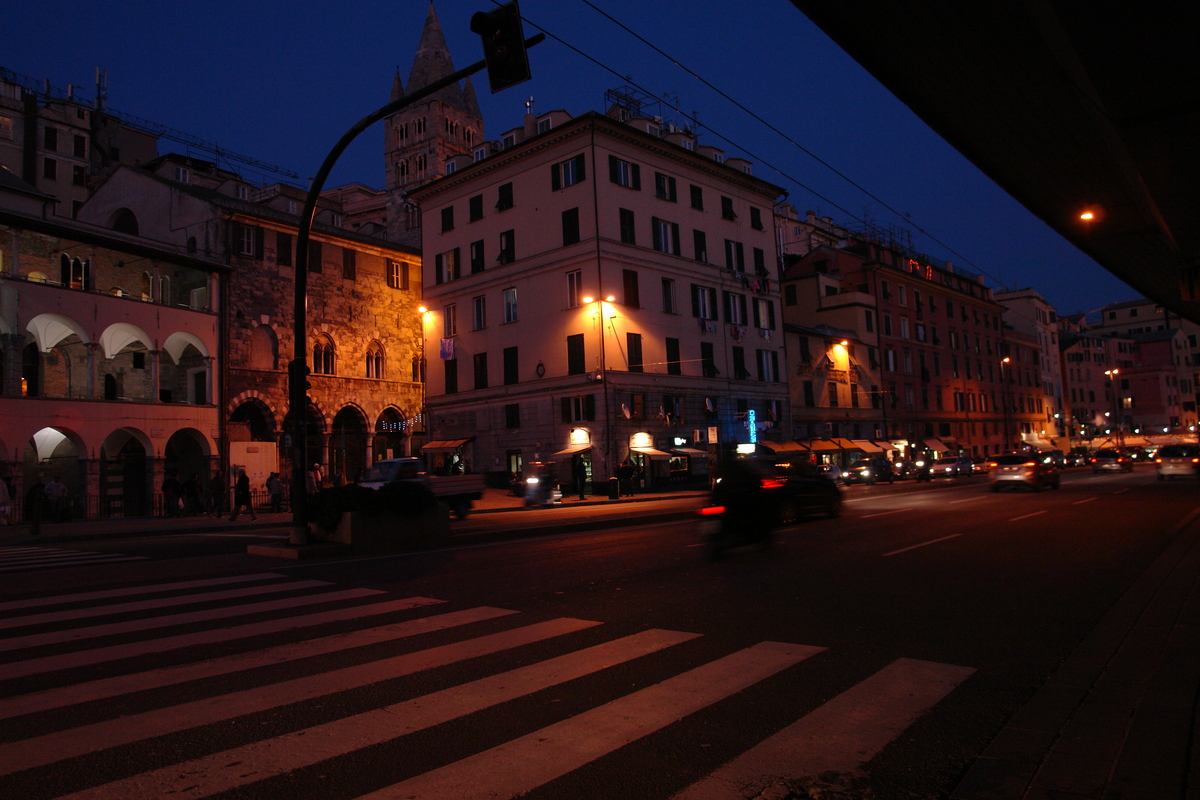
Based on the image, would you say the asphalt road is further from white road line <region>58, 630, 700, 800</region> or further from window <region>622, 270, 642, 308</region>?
window <region>622, 270, 642, 308</region>

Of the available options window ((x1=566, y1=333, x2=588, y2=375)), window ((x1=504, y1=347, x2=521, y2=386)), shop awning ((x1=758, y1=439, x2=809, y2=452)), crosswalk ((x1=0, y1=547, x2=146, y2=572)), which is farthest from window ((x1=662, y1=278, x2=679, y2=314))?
crosswalk ((x1=0, y1=547, x2=146, y2=572))

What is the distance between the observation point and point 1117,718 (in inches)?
175

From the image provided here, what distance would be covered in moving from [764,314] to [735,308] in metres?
2.77

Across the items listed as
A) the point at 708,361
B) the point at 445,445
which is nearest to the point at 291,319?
the point at 445,445

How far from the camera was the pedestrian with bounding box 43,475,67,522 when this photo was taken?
2853 cm

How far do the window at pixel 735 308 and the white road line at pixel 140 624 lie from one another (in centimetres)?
3817

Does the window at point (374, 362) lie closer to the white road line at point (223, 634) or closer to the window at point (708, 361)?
the window at point (708, 361)

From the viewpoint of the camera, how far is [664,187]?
139ft

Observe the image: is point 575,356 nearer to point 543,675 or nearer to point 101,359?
point 101,359

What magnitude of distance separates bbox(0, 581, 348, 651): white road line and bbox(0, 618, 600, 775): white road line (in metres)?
2.93

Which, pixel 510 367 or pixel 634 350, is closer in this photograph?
pixel 634 350

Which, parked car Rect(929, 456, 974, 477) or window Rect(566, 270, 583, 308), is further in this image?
parked car Rect(929, 456, 974, 477)

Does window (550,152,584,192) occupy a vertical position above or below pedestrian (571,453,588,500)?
above

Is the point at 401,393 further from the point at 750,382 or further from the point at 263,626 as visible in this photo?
the point at 263,626
